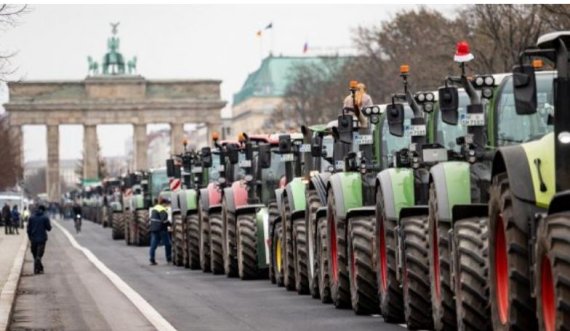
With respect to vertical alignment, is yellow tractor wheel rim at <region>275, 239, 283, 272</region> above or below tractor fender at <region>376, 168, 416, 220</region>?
below

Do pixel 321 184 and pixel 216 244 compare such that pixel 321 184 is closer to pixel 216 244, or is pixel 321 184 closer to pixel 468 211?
pixel 468 211

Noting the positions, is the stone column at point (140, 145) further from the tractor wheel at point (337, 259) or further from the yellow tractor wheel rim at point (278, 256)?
the tractor wheel at point (337, 259)

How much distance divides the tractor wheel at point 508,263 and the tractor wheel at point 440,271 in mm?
2015

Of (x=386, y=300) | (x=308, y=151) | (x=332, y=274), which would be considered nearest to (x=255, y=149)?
(x=308, y=151)

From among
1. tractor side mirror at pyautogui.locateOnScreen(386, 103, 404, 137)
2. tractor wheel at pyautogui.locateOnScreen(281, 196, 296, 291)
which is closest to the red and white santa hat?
tractor side mirror at pyautogui.locateOnScreen(386, 103, 404, 137)

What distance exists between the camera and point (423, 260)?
18859 millimetres

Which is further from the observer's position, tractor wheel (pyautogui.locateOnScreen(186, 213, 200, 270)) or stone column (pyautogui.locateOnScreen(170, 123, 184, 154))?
stone column (pyautogui.locateOnScreen(170, 123, 184, 154))

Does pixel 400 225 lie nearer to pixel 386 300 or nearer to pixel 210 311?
pixel 386 300

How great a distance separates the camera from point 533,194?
13805 millimetres

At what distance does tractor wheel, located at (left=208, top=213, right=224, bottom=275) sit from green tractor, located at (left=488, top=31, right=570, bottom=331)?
20.0 meters

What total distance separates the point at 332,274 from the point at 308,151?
4.72 metres

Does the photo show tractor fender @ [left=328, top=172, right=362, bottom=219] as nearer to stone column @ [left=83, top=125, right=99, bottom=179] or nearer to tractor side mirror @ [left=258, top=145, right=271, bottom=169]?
tractor side mirror @ [left=258, top=145, right=271, bottom=169]

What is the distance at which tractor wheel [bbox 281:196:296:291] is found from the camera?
27.5 m

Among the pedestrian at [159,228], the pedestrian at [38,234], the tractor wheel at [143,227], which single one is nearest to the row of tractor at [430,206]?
the pedestrian at [38,234]
